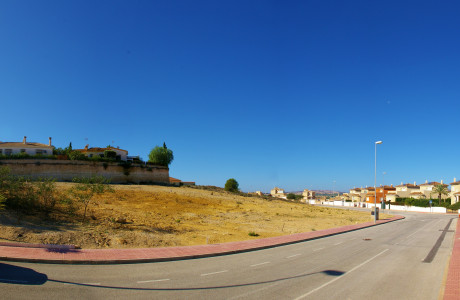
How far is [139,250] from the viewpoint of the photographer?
14.4 metres

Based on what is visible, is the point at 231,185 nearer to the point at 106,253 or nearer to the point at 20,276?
the point at 106,253

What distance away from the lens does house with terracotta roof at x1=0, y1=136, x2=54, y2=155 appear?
5153cm

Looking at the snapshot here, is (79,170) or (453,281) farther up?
(79,170)

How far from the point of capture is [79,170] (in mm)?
47562

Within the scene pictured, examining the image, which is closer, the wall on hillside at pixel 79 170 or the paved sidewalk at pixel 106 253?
the paved sidewalk at pixel 106 253

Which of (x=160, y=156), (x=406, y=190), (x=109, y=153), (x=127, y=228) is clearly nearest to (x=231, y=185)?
(x=160, y=156)

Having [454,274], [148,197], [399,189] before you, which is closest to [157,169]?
[148,197]

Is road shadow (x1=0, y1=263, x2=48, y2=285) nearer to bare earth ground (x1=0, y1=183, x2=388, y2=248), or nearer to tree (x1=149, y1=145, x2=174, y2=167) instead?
bare earth ground (x1=0, y1=183, x2=388, y2=248)

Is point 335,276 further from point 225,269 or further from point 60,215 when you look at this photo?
point 60,215

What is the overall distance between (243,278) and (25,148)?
57.1m

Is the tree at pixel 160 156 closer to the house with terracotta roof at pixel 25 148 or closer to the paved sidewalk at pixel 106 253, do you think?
the house with terracotta roof at pixel 25 148

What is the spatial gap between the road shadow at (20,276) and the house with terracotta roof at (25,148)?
48.7m

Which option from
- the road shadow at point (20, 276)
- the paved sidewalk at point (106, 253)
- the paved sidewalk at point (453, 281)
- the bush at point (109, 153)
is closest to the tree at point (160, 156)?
the bush at point (109, 153)

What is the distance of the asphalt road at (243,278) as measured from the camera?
8539 mm
